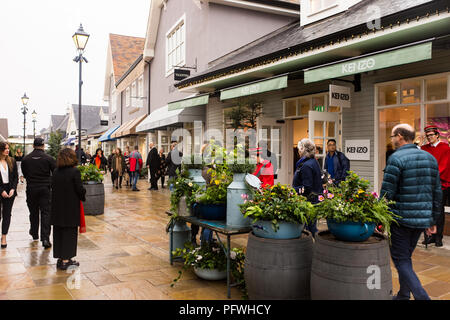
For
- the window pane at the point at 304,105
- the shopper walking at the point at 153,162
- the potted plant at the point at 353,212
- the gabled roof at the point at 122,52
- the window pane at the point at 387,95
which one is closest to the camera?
the potted plant at the point at 353,212

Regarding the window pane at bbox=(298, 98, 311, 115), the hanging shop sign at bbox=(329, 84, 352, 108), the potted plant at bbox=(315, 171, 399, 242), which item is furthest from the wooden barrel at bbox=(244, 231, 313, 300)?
the window pane at bbox=(298, 98, 311, 115)

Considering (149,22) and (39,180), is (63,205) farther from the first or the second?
(149,22)

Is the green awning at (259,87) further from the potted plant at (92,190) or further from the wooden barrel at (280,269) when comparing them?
the wooden barrel at (280,269)

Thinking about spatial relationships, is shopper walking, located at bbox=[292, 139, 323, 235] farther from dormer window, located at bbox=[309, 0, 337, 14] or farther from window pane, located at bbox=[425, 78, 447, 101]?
dormer window, located at bbox=[309, 0, 337, 14]

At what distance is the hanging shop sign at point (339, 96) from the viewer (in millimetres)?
7719

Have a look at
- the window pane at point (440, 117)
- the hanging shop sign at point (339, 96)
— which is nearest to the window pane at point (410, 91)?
the window pane at point (440, 117)

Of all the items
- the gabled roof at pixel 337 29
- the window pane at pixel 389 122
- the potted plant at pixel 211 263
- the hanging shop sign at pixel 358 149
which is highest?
the gabled roof at pixel 337 29

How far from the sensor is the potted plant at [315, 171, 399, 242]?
10.2 ft

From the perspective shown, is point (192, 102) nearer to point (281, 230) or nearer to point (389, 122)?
point (389, 122)

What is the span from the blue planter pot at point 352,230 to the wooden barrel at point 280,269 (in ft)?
1.36

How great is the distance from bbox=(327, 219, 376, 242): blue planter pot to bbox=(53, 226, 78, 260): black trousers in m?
3.44

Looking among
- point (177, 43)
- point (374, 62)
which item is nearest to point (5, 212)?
point (374, 62)

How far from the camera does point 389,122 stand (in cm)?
809

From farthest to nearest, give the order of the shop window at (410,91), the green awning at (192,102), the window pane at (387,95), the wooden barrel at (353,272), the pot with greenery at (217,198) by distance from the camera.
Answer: the green awning at (192,102), the window pane at (387,95), the shop window at (410,91), the pot with greenery at (217,198), the wooden barrel at (353,272)
